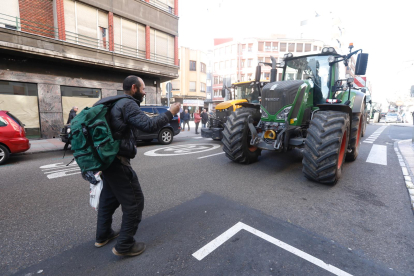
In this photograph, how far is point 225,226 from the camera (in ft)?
9.81

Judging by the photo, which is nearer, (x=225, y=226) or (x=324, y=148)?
(x=225, y=226)

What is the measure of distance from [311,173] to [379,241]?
5.87 ft

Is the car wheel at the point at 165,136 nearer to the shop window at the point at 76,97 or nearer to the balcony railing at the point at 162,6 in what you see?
the shop window at the point at 76,97

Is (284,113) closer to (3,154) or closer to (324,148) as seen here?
(324,148)

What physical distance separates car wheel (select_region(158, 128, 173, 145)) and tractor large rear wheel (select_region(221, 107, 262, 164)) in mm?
5580

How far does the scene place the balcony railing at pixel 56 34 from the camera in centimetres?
1091

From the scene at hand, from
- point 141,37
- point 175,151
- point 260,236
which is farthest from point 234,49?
point 260,236

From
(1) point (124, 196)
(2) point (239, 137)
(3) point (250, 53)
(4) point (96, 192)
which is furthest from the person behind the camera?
(3) point (250, 53)

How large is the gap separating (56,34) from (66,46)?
0.95 m

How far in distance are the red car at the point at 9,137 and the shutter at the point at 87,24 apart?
25.6ft

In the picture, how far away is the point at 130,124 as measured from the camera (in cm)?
230

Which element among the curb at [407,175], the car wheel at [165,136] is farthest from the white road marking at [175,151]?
the curb at [407,175]

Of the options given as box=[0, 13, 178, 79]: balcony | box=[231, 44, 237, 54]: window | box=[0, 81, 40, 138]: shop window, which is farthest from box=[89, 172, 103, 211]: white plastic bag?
box=[231, 44, 237, 54]: window

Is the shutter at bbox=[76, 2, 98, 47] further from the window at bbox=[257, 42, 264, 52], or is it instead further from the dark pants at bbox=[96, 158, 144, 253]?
the window at bbox=[257, 42, 264, 52]
